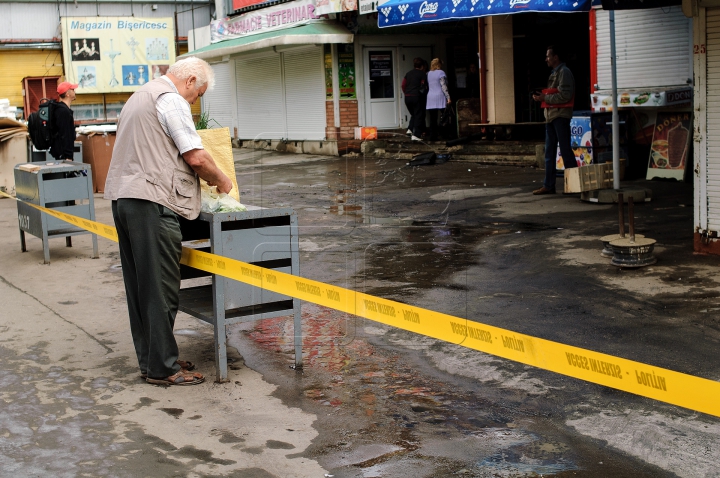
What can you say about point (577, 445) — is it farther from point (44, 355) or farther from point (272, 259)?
point (44, 355)

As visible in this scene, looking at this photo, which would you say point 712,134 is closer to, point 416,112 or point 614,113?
point 614,113

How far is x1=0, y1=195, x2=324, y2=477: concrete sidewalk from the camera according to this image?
4.16 meters

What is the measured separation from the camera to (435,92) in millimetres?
19406

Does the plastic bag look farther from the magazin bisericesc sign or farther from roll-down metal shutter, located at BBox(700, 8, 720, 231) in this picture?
the magazin bisericesc sign

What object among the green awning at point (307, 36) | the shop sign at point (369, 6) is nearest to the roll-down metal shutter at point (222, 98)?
the green awning at point (307, 36)

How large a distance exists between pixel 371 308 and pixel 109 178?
1.82m

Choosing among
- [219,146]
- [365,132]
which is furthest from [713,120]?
[365,132]

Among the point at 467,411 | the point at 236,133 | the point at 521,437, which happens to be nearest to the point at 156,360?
the point at 467,411

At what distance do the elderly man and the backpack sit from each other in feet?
26.0

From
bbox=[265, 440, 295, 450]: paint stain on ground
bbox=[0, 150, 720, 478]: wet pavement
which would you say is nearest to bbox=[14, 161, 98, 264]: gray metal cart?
bbox=[0, 150, 720, 478]: wet pavement

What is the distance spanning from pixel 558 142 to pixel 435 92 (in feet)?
24.4

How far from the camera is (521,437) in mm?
4348

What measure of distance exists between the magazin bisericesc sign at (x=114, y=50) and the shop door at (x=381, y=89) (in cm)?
1299

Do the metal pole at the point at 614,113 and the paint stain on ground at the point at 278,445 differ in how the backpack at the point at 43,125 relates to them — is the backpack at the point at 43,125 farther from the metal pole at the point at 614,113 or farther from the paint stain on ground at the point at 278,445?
the paint stain on ground at the point at 278,445
